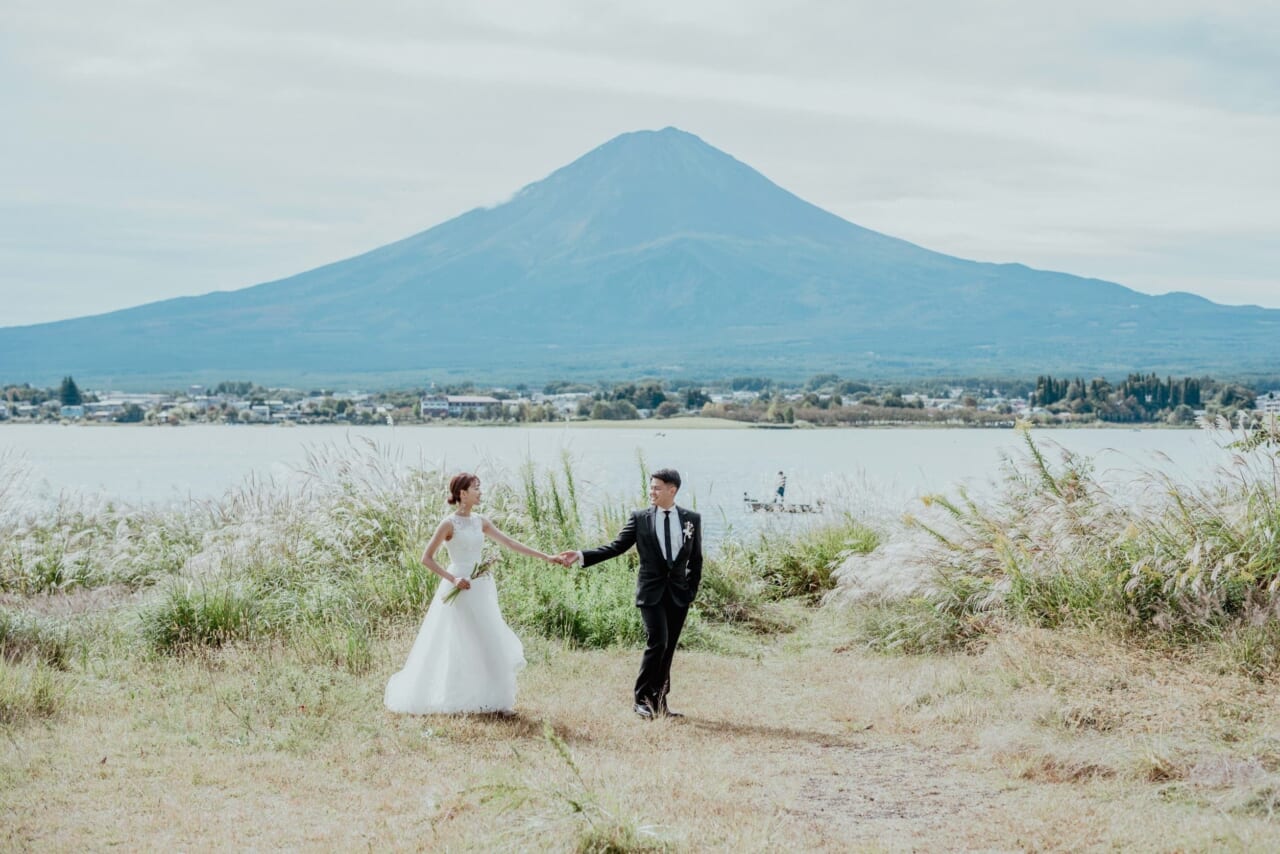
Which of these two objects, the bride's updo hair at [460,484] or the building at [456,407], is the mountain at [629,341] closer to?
the building at [456,407]

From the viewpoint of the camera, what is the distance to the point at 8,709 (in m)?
8.26

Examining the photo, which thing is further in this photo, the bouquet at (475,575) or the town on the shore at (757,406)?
the town on the shore at (757,406)

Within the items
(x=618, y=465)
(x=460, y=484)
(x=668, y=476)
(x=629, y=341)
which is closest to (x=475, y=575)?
(x=460, y=484)

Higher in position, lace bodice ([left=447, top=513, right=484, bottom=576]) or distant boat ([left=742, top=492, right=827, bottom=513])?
lace bodice ([left=447, top=513, right=484, bottom=576])

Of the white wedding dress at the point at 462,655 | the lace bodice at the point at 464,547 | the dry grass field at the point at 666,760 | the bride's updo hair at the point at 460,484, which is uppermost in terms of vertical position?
the bride's updo hair at the point at 460,484

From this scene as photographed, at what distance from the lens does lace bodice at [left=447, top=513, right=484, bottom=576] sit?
28.5 feet

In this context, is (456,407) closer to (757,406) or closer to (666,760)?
(757,406)

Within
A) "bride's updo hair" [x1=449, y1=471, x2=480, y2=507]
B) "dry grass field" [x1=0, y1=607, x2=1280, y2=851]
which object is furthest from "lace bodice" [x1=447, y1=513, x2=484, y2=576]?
"dry grass field" [x1=0, y1=607, x2=1280, y2=851]

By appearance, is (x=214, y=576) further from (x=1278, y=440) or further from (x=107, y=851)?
(x=1278, y=440)

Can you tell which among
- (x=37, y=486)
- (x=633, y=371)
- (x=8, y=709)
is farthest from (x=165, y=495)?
(x=633, y=371)

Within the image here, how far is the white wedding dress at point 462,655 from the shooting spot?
27.8 ft

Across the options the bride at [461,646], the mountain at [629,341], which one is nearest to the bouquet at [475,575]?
the bride at [461,646]

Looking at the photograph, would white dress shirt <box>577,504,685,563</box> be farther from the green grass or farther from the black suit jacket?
the green grass

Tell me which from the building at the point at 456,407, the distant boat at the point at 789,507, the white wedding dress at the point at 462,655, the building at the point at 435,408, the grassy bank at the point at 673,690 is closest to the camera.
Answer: the grassy bank at the point at 673,690
